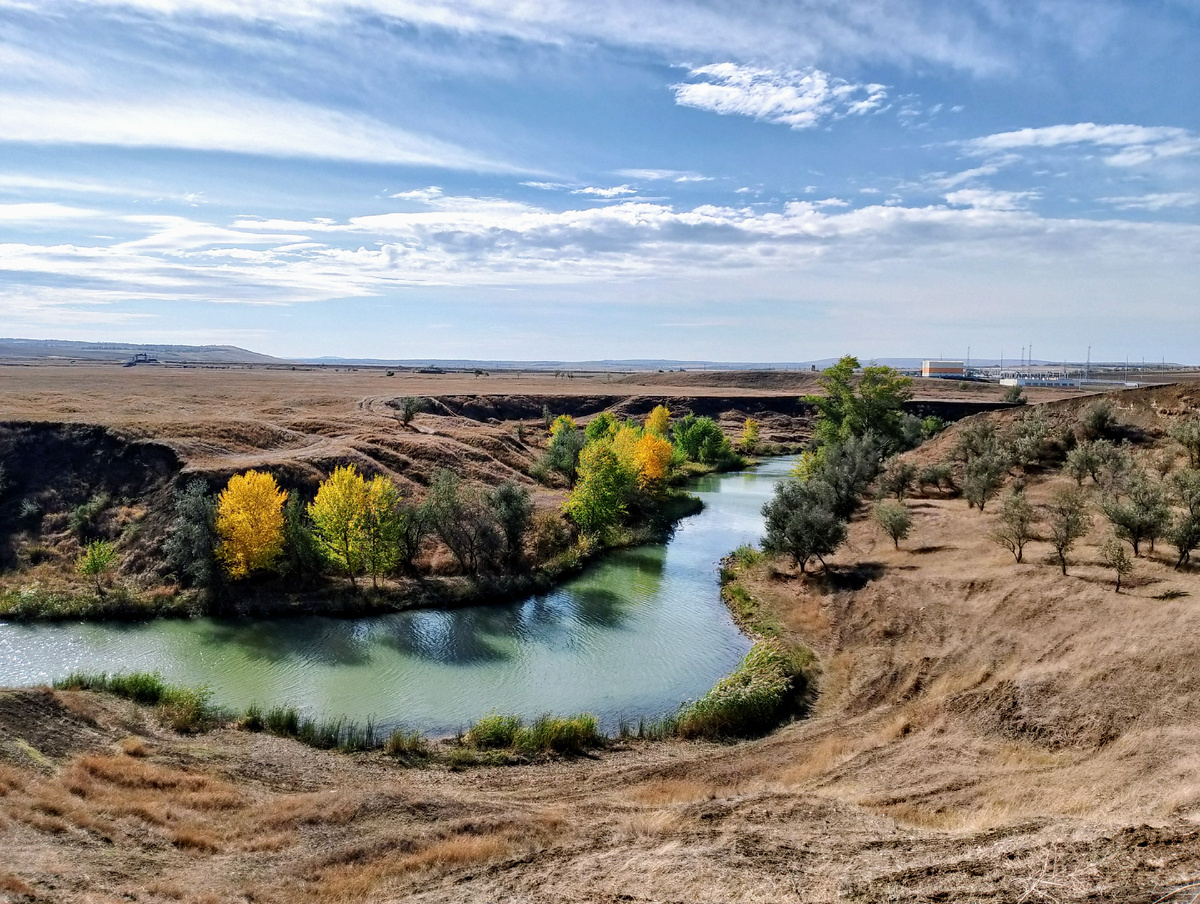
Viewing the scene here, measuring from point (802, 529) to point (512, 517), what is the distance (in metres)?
15.0

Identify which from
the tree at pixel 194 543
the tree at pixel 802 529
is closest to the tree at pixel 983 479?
the tree at pixel 802 529

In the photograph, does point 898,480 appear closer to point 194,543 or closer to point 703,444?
point 703,444

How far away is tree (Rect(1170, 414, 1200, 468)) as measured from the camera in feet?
120

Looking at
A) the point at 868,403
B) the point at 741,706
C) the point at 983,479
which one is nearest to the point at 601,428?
the point at 868,403

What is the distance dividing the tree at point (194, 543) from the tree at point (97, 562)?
93.5 inches

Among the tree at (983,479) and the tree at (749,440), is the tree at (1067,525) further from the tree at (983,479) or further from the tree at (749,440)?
the tree at (749,440)

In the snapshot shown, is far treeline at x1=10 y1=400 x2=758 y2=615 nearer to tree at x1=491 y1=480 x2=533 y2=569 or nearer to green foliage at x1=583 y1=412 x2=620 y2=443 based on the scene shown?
tree at x1=491 y1=480 x2=533 y2=569

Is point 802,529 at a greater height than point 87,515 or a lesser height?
greater

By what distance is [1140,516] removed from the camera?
2741cm

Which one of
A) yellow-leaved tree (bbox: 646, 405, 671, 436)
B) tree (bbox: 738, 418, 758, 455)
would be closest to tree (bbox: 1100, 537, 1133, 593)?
yellow-leaved tree (bbox: 646, 405, 671, 436)

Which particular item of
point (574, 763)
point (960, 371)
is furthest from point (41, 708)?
point (960, 371)

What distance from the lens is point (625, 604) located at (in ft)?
121

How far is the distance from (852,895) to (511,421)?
88696 millimetres

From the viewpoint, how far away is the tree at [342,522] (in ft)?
118
